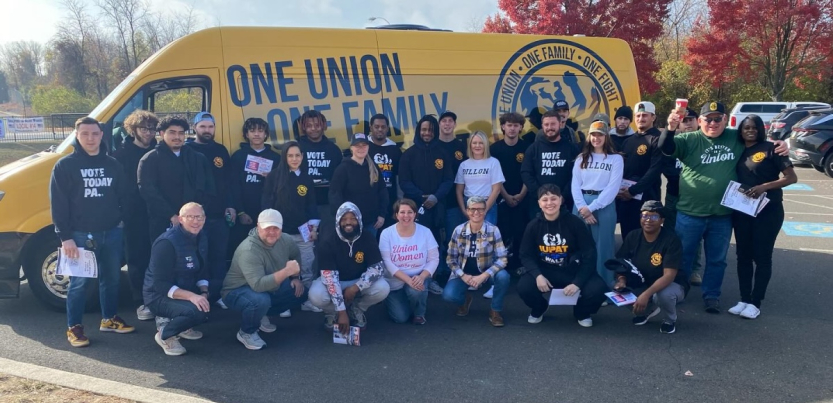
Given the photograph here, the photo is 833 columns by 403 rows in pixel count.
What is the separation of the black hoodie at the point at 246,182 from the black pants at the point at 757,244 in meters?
4.42

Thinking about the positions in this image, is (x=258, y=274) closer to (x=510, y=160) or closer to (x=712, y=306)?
(x=510, y=160)

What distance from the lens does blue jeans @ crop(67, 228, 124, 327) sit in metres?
4.59

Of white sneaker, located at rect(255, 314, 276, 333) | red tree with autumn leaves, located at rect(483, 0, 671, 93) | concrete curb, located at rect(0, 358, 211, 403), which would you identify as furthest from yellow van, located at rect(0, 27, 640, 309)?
red tree with autumn leaves, located at rect(483, 0, 671, 93)

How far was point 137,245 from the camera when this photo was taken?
16.9ft

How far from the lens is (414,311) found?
513 centimetres

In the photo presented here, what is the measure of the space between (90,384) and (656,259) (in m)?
4.43

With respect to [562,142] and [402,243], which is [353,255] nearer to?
[402,243]

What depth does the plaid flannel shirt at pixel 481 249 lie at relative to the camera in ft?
16.8

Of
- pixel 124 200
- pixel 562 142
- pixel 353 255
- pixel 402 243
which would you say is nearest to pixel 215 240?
pixel 124 200

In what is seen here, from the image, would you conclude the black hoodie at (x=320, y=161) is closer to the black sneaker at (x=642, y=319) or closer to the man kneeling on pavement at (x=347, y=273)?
the man kneeling on pavement at (x=347, y=273)

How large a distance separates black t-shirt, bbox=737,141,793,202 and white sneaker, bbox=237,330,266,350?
4.39 meters

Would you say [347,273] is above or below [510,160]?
below

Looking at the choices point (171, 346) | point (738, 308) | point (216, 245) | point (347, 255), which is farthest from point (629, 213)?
point (171, 346)

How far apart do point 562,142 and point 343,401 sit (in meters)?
3.48
